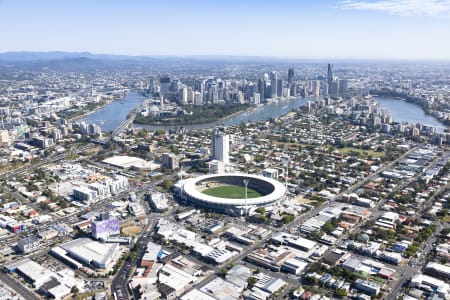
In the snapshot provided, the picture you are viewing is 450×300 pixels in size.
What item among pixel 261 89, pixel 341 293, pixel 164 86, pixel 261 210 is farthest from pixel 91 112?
pixel 341 293

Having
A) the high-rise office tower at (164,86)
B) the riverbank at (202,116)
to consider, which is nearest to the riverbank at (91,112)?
the high-rise office tower at (164,86)

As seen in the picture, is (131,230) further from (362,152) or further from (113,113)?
(113,113)

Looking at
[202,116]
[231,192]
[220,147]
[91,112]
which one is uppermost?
[220,147]

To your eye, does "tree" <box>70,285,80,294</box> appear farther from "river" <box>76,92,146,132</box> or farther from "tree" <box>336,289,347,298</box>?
"river" <box>76,92,146,132</box>

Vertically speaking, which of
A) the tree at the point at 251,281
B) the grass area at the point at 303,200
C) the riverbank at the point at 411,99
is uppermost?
the riverbank at the point at 411,99

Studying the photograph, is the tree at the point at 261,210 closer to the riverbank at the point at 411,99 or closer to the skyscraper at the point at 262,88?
the riverbank at the point at 411,99

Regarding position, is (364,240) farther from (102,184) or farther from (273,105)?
(273,105)
